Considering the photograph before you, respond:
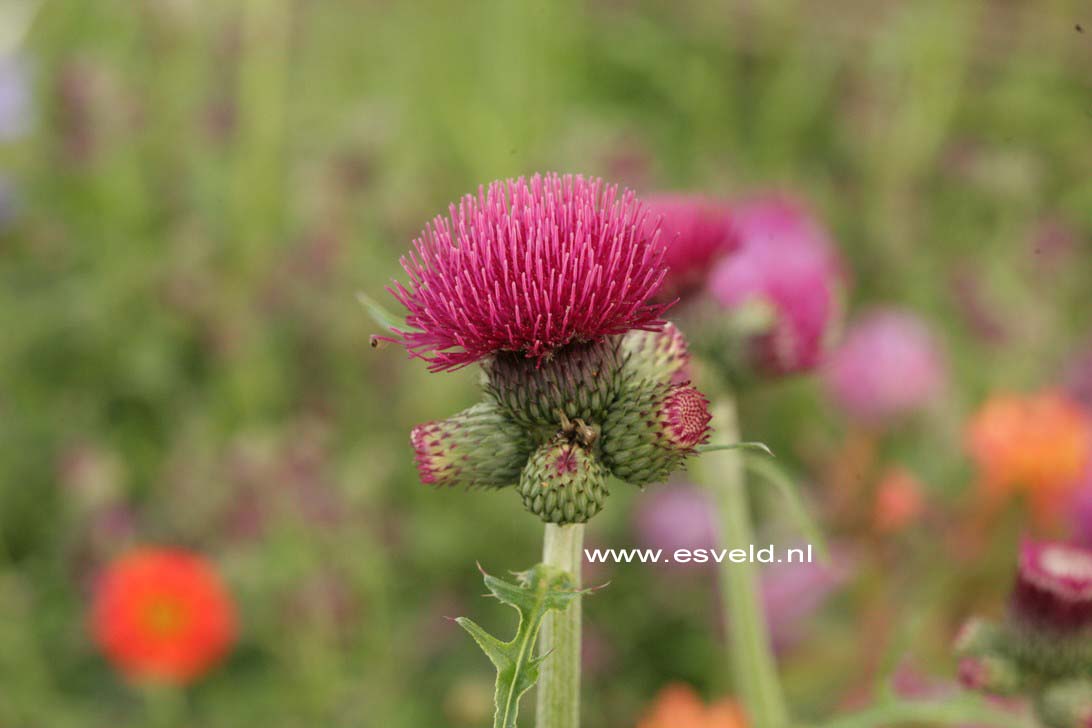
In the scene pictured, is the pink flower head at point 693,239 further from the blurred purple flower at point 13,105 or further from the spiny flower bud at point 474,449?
the blurred purple flower at point 13,105

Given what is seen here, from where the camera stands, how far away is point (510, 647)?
3.51ft

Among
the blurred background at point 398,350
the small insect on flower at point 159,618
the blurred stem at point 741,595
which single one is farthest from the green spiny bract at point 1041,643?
the small insect on flower at point 159,618

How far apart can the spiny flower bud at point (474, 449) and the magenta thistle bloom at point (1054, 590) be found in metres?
0.79

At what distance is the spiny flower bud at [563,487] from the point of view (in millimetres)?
1120

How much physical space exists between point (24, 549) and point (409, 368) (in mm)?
1131

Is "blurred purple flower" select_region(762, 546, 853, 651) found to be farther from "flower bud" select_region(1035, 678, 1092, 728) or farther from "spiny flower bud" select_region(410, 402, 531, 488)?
"spiny flower bud" select_region(410, 402, 531, 488)

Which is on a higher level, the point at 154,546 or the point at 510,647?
the point at 154,546

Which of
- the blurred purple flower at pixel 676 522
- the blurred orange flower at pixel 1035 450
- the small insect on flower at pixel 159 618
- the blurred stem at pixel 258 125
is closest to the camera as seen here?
the small insect on flower at pixel 159 618

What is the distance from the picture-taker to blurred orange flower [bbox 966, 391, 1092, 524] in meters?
2.61

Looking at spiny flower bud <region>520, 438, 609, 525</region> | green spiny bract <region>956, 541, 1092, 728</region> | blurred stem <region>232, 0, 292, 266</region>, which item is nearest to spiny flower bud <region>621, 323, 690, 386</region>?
spiny flower bud <region>520, 438, 609, 525</region>

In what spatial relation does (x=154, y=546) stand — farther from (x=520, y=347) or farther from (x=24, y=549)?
(x=520, y=347)

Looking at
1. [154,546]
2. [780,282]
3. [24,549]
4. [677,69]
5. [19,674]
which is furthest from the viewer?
[677,69]

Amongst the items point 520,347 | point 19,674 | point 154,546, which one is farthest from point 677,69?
point 520,347

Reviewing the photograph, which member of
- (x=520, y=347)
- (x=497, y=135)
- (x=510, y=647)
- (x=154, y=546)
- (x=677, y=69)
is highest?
(x=677, y=69)
